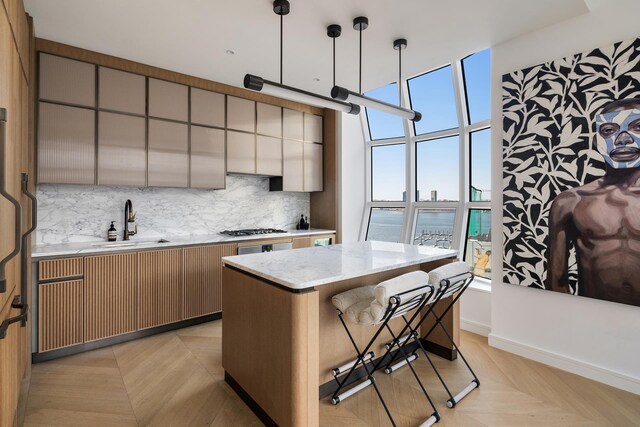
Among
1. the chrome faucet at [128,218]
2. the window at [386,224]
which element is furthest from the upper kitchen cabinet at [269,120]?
the window at [386,224]

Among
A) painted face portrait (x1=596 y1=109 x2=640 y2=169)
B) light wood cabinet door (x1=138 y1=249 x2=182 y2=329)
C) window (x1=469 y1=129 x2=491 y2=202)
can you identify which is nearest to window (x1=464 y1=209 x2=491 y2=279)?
window (x1=469 y1=129 x2=491 y2=202)

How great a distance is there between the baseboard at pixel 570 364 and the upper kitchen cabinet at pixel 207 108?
3.93m

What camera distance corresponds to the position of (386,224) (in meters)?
5.02

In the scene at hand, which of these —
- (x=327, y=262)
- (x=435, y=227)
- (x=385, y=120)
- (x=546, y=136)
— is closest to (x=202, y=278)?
(x=327, y=262)

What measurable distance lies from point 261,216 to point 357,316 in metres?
3.13

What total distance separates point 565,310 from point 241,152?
12.6 feet

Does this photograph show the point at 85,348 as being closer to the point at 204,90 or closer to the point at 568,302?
the point at 204,90

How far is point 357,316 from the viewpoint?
207 cm

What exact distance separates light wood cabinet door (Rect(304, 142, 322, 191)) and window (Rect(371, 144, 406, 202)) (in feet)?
2.87

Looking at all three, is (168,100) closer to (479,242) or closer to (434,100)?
(434,100)

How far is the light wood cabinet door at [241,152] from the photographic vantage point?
4227 millimetres

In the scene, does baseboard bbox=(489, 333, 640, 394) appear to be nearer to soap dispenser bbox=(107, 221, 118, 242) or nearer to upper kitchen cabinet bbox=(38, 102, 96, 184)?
soap dispenser bbox=(107, 221, 118, 242)

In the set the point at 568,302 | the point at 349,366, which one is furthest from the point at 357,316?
the point at 568,302

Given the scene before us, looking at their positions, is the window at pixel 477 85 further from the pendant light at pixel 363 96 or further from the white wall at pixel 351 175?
the white wall at pixel 351 175
